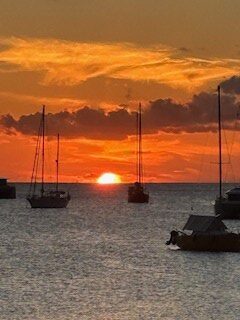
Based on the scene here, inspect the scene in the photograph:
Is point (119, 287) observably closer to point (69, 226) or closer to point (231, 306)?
point (231, 306)

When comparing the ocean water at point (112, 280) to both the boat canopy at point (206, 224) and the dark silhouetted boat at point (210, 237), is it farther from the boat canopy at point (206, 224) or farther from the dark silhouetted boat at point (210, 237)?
the boat canopy at point (206, 224)

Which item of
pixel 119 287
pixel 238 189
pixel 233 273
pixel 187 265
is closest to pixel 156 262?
pixel 187 265

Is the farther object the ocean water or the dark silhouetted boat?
the dark silhouetted boat

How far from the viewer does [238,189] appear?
162m

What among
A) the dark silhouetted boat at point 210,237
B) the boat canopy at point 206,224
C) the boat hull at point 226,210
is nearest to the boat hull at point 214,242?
the dark silhouetted boat at point 210,237

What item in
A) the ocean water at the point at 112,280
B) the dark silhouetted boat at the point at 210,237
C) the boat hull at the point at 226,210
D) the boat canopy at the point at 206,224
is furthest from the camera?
the boat hull at the point at 226,210

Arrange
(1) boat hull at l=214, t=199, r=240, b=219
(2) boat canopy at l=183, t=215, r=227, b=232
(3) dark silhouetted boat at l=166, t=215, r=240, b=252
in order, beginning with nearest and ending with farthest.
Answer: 1. (2) boat canopy at l=183, t=215, r=227, b=232
2. (3) dark silhouetted boat at l=166, t=215, r=240, b=252
3. (1) boat hull at l=214, t=199, r=240, b=219

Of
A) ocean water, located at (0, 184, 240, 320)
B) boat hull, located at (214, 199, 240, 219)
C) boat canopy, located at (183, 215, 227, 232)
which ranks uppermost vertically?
boat hull, located at (214, 199, 240, 219)

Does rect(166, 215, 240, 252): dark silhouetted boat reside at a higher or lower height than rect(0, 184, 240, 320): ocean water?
higher

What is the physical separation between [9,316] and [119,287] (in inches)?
632

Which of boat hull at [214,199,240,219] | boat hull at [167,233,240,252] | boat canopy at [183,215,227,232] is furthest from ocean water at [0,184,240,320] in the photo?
boat hull at [214,199,240,219]

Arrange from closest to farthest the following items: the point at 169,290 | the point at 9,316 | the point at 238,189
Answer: the point at 9,316 → the point at 169,290 → the point at 238,189

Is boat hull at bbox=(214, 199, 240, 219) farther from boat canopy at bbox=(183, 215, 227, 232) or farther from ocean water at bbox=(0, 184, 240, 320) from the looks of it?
boat canopy at bbox=(183, 215, 227, 232)

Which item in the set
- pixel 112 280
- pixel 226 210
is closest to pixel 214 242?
pixel 112 280
